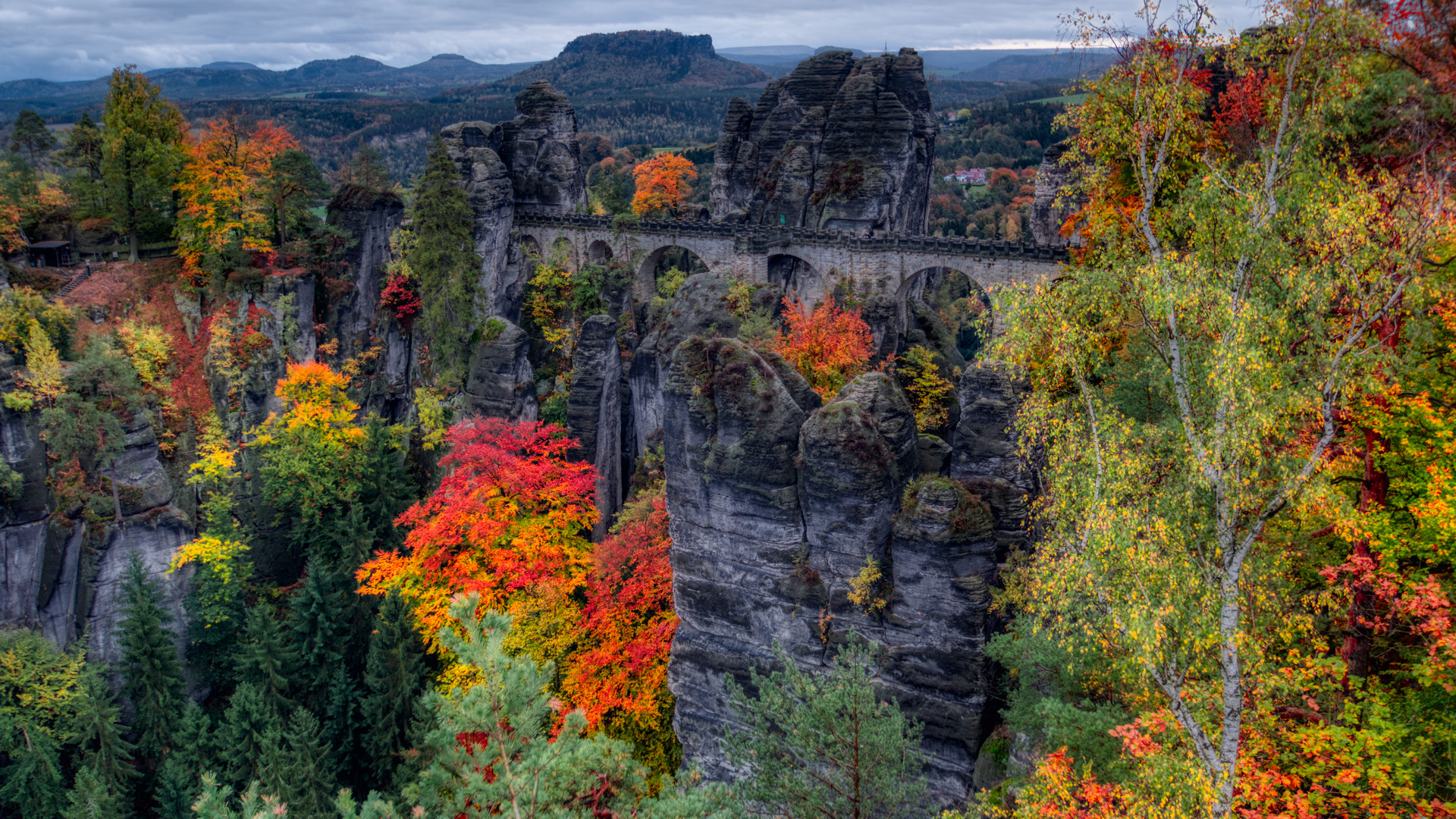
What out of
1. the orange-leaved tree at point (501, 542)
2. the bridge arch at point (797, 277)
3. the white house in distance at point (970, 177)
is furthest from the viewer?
the white house in distance at point (970, 177)

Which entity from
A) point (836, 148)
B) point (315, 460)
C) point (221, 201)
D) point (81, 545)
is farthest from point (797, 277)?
point (81, 545)

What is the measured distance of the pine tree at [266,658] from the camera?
88.6ft

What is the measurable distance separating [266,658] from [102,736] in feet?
16.7

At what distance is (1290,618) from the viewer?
10.3 meters

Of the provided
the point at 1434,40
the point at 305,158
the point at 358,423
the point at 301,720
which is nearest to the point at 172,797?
the point at 301,720

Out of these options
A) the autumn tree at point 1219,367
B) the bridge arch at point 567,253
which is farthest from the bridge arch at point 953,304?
the bridge arch at point 567,253

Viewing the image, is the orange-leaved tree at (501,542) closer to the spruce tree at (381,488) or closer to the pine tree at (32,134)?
the spruce tree at (381,488)

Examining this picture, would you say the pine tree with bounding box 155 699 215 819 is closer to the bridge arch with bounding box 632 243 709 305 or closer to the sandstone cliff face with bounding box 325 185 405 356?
the sandstone cliff face with bounding box 325 185 405 356

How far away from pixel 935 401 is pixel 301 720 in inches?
1015

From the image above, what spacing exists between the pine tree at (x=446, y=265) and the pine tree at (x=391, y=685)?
44.8ft

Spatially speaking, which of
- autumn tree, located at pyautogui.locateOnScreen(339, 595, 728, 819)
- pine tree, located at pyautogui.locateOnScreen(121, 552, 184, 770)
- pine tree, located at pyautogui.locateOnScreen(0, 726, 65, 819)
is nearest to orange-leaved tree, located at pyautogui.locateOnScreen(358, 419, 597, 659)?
pine tree, located at pyautogui.locateOnScreen(121, 552, 184, 770)

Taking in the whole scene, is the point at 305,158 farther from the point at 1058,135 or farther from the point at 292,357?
the point at 1058,135

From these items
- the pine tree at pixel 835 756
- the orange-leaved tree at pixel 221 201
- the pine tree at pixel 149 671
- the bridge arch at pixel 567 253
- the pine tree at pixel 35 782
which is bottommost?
the pine tree at pixel 35 782

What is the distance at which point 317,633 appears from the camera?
93.6 feet
